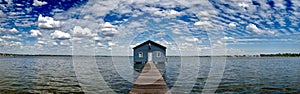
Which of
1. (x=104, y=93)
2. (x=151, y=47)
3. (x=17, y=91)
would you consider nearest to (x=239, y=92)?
(x=104, y=93)

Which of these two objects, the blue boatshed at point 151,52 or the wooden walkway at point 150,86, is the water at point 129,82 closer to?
the wooden walkway at point 150,86

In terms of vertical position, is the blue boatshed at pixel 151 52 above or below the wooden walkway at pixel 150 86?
below

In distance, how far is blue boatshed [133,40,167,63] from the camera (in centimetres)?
5241

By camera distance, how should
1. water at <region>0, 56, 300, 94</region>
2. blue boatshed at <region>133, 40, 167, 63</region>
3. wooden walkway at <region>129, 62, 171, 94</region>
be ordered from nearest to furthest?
wooden walkway at <region>129, 62, 171, 94</region>
water at <region>0, 56, 300, 94</region>
blue boatshed at <region>133, 40, 167, 63</region>

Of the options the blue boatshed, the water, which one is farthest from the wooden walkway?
the blue boatshed

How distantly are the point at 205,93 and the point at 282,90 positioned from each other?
5654 mm

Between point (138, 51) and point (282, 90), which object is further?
point (138, 51)

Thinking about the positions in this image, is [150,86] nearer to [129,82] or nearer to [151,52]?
[129,82]

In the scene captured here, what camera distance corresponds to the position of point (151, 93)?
14.0m

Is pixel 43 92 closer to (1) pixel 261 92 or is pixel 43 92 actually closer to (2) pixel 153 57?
(1) pixel 261 92

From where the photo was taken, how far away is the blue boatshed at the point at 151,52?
5241 centimetres

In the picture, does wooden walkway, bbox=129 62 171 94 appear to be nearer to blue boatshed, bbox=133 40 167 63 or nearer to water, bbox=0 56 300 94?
water, bbox=0 56 300 94

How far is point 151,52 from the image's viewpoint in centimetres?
5297

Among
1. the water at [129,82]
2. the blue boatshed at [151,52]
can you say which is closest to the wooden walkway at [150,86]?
the water at [129,82]
